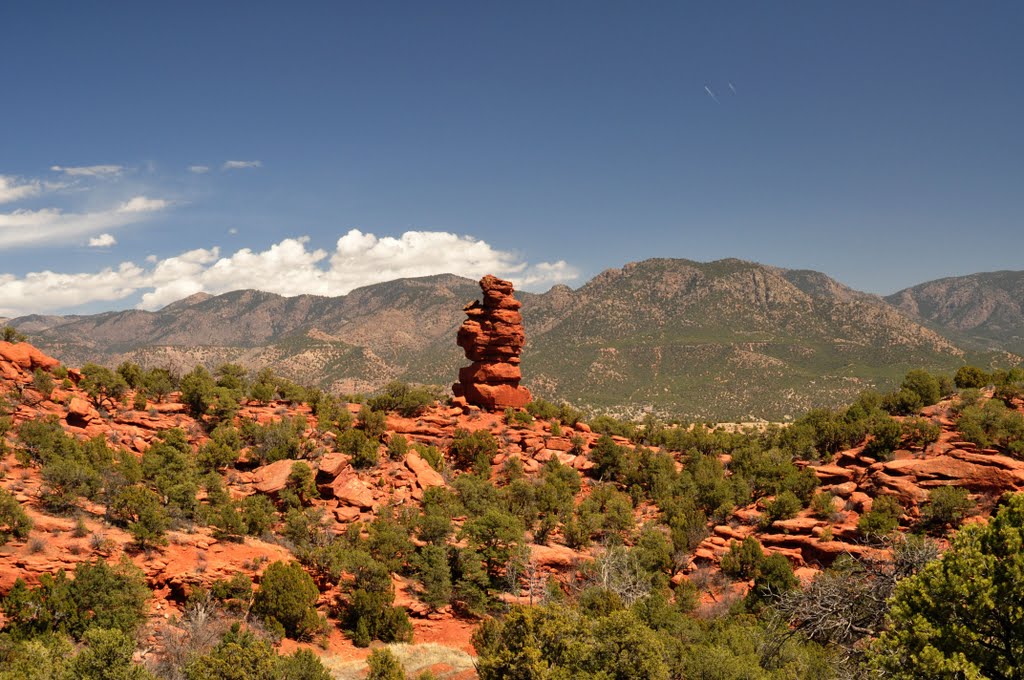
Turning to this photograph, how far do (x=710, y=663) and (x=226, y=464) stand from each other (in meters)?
28.8

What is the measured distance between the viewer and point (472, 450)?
127 feet

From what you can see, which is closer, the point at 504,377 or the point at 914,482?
the point at 914,482

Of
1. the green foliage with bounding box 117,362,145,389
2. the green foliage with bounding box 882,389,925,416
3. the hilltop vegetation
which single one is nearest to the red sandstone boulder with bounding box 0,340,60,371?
the hilltop vegetation

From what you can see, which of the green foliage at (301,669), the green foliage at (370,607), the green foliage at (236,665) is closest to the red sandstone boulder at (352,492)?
the green foliage at (370,607)

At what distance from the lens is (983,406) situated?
99.5 ft

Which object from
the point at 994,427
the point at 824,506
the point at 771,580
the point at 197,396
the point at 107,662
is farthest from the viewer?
the point at 197,396

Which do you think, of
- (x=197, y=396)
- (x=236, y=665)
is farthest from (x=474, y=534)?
(x=197, y=396)

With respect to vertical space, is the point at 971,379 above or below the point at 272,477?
above

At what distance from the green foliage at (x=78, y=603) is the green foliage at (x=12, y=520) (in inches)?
106

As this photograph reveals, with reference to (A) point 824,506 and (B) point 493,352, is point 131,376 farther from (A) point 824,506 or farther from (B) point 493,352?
(A) point 824,506

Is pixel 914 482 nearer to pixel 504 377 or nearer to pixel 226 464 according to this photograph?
pixel 504 377

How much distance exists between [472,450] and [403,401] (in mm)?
9307

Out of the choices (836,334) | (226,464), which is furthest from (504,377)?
(836,334)

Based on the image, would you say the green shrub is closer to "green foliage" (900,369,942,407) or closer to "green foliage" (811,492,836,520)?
"green foliage" (811,492,836,520)
